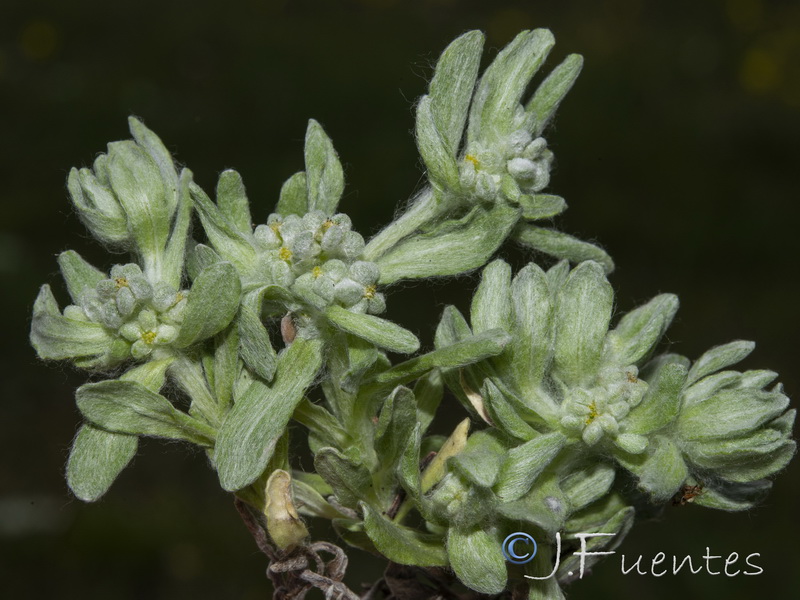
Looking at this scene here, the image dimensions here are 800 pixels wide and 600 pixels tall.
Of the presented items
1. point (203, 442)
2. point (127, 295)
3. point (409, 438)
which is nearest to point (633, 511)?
point (409, 438)

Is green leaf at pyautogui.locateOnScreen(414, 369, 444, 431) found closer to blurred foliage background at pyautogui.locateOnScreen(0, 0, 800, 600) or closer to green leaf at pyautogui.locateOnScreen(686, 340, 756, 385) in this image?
green leaf at pyautogui.locateOnScreen(686, 340, 756, 385)

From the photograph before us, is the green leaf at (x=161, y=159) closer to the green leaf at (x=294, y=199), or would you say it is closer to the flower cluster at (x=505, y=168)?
the green leaf at (x=294, y=199)

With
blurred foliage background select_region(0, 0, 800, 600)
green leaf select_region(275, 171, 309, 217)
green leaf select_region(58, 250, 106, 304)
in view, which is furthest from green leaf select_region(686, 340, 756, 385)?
blurred foliage background select_region(0, 0, 800, 600)

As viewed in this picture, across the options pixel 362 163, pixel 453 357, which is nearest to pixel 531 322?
pixel 453 357

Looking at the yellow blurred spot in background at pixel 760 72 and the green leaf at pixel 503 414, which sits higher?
the green leaf at pixel 503 414

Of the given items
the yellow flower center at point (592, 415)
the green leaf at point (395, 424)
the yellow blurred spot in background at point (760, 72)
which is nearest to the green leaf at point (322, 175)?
the green leaf at point (395, 424)

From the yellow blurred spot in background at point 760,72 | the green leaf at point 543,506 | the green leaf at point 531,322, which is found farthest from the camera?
the yellow blurred spot in background at point 760,72
